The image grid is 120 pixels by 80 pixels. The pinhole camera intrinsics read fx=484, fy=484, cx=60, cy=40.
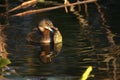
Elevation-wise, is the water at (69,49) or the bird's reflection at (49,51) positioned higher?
the water at (69,49)

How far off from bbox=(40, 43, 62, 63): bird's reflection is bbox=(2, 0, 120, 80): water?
4 centimetres

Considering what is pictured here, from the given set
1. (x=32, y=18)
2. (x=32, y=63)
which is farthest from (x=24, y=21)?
(x=32, y=63)

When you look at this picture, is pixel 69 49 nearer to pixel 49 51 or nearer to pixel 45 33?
pixel 49 51

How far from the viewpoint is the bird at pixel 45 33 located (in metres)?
9.25

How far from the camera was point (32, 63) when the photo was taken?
716cm

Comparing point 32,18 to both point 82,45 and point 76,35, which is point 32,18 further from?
point 82,45

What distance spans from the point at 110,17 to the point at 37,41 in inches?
77.6

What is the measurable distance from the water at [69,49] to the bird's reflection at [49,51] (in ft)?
0.12

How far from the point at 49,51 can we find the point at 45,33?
142 centimetres

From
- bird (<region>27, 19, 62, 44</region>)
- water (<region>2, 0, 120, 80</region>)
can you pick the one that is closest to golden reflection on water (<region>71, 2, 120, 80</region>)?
water (<region>2, 0, 120, 80</region>)

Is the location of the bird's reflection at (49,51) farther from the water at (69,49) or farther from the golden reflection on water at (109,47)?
the golden reflection on water at (109,47)

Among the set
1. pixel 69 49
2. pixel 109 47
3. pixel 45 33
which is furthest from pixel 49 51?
pixel 45 33

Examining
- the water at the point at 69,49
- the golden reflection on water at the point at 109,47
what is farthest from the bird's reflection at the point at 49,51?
the golden reflection on water at the point at 109,47

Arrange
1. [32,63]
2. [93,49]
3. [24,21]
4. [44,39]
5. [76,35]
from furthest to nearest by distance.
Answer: [24,21] < [44,39] < [76,35] < [93,49] < [32,63]
